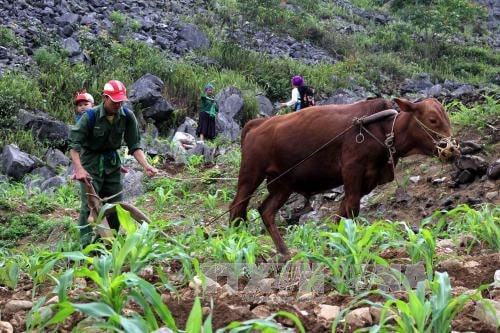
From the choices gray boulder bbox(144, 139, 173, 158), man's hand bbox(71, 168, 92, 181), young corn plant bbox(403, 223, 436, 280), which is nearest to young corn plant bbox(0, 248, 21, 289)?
man's hand bbox(71, 168, 92, 181)

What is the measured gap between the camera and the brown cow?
248 inches

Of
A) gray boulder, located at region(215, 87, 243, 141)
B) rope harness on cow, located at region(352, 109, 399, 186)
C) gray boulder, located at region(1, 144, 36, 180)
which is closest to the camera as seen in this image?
rope harness on cow, located at region(352, 109, 399, 186)

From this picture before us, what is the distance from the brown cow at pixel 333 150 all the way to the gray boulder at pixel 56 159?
7.16 m

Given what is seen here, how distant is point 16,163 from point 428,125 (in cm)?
824

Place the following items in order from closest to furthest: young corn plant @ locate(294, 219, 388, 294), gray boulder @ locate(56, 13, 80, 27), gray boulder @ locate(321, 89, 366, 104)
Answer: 1. young corn plant @ locate(294, 219, 388, 294)
2. gray boulder @ locate(321, 89, 366, 104)
3. gray boulder @ locate(56, 13, 80, 27)

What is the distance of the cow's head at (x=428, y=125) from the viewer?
6.36 meters

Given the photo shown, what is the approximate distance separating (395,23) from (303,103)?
74.1 ft

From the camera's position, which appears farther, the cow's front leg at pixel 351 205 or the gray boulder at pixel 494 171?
the gray boulder at pixel 494 171

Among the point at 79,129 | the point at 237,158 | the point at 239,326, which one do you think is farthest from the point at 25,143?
the point at 239,326

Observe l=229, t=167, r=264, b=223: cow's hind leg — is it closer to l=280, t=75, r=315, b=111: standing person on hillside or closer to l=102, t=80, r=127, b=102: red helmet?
l=102, t=80, r=127, b=102: red helmet

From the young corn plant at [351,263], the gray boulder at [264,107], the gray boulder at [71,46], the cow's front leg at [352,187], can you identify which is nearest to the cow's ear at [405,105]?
the cow's front leg at [352,187]

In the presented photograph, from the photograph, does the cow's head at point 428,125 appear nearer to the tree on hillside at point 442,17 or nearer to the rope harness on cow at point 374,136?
the rope harness on cow at point 374,136

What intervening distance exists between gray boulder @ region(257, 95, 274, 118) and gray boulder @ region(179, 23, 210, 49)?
18.4 ft

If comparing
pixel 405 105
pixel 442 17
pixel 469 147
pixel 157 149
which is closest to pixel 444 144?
pixel 405 105
